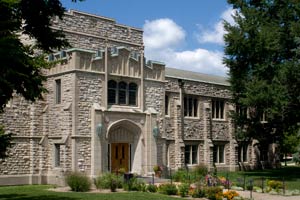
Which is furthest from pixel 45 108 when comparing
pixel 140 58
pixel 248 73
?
pixel 248 73

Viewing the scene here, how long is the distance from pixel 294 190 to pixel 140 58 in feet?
43.2

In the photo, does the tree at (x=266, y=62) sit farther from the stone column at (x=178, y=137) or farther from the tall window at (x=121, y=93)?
the tall window at (x=121, y=93)

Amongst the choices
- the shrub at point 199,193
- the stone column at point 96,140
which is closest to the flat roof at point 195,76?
the stone column at point 96,140

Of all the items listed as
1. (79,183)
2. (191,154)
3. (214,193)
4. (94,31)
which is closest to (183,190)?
(214,193)

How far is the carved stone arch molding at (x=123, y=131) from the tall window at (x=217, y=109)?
1092 centimetres

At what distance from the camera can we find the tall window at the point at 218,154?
133 feet

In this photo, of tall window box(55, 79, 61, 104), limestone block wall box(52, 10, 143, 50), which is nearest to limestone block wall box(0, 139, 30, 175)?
tall window box(55, 79, 61, 104)

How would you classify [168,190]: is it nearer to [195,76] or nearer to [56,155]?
[56,155]

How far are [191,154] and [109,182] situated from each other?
49.3ft

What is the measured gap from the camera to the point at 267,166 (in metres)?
45.5

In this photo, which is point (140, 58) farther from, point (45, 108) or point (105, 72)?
point (45, 108)

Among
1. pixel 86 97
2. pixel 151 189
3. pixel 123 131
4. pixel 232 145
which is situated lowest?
pixel 151 189

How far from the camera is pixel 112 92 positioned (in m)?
30.6

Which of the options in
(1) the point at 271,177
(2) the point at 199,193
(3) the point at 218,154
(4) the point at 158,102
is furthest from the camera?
(3) the point at 218,154
